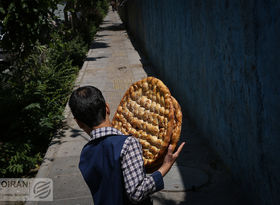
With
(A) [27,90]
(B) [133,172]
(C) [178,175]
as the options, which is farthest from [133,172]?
(A) [27,90]

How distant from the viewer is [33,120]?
20.2 ft

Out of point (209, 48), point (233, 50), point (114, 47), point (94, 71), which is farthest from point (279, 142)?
point (114, 47)

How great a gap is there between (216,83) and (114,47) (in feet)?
44.4

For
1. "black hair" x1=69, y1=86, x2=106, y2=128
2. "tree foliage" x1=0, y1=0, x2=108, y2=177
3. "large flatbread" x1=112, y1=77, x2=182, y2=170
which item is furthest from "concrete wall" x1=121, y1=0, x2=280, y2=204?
"tree foliage" x1=0, y1=0, x2=108, y2=177

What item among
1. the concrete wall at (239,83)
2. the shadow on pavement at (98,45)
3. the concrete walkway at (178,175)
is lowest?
the shadow on pavement at (98,45)

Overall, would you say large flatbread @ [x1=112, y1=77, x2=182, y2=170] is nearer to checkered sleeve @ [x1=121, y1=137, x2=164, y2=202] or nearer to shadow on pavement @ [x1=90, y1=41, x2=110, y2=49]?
checkered sleeve @ [x1=121, y1=137, x2=164, y2=202]

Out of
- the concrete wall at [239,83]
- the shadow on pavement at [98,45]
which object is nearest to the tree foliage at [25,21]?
the concrete wall at [239,83]

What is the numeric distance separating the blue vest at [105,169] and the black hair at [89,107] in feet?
0.38

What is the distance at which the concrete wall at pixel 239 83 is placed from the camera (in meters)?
3.01

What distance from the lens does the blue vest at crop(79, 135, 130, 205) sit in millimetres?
1788

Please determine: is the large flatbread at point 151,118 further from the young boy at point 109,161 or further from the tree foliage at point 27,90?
the tree foliage at point 27,90

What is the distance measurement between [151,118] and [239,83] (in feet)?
6.68

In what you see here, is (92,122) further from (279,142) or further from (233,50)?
(233,50)

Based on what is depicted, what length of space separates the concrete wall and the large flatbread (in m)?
1.25
